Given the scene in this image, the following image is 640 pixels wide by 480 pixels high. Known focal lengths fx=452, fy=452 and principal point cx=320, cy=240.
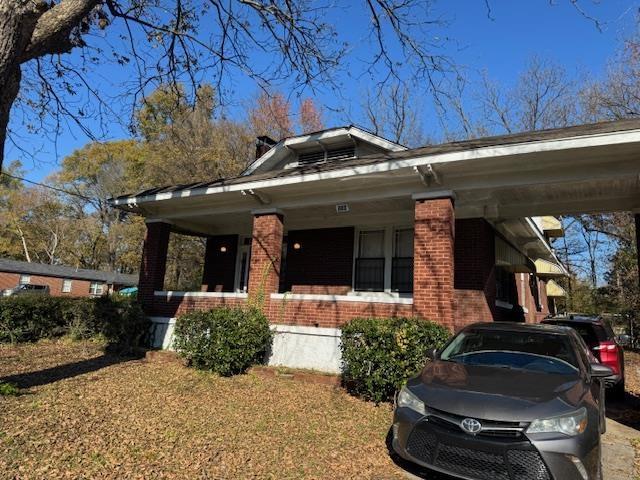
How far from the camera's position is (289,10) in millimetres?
8453

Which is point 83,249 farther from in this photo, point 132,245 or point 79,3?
point 79,3

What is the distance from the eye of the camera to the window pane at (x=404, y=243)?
11750 mm

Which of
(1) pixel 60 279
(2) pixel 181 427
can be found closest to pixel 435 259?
(2) pixel 181 427

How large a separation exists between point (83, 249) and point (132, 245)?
14.1 metres

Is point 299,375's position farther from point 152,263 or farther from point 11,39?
point 11,39

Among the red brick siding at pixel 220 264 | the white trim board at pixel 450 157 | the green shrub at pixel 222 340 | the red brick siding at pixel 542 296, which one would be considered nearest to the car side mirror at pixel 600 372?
the white trim board at pixel 450 157

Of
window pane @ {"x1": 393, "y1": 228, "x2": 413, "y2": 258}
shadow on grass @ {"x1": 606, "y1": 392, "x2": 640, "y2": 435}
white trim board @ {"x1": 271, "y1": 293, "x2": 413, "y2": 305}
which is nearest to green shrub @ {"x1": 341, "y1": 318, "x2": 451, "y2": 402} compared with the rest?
white trim board @ {"x1": 271, "y1": 293, "x2": 413, "y2": 305}

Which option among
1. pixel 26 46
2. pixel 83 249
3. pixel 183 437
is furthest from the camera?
pixel 83 249

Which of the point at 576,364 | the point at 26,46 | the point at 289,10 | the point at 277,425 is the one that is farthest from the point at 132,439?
the point at 289,10

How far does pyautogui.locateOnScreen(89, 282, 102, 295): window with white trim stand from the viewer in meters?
51.1

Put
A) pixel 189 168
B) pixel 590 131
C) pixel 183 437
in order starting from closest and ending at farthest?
pixel 183 437
pixel 590 131
pixel 189 168

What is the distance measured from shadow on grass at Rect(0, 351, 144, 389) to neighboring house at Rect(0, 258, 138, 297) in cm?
3422

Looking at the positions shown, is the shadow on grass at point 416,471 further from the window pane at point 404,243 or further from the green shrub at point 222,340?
the window pane at point 404,243

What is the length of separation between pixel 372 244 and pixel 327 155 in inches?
117
